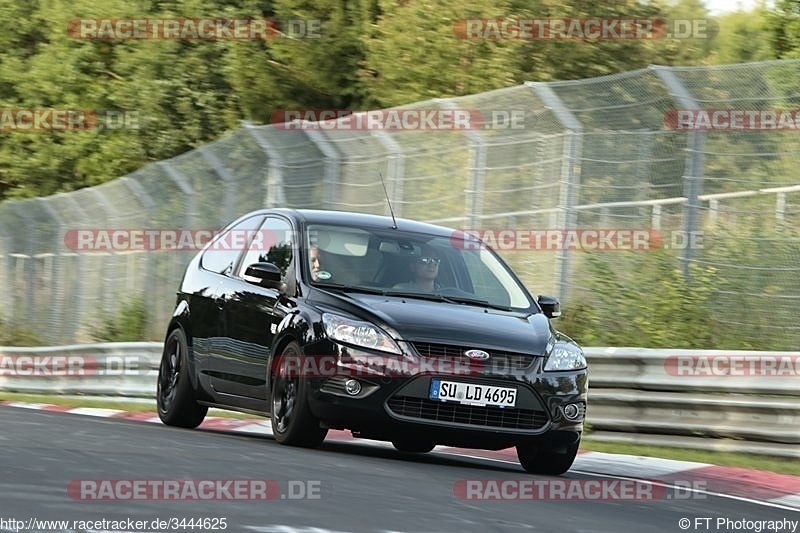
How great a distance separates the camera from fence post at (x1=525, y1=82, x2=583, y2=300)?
14984 millimetres

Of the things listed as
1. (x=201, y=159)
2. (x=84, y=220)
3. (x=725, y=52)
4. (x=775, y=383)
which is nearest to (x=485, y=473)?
(x=775, y=383)

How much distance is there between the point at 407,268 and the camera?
11.1 metres

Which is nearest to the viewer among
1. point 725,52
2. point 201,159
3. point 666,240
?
point 666,240

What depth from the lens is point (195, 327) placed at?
12.4m

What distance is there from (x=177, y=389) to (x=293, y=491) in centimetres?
514

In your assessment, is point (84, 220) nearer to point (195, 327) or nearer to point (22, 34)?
point (195, 327)

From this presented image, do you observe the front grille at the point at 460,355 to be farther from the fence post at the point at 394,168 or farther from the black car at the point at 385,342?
the fence post at the point at 394,168

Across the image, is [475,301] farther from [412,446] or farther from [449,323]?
[412,446]

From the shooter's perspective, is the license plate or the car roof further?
the car roof

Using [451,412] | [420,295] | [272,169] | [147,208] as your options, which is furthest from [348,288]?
[147,208]

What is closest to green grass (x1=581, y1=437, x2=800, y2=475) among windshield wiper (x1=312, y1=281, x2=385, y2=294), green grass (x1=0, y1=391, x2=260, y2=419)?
windshield wiper (x1=312, y1=281, x2=385, y2=294)

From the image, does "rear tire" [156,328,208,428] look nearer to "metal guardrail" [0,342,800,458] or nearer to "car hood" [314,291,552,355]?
"car hood" [314,291,552,355]

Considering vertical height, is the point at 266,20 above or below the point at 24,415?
above

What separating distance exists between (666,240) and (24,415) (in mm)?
5519
